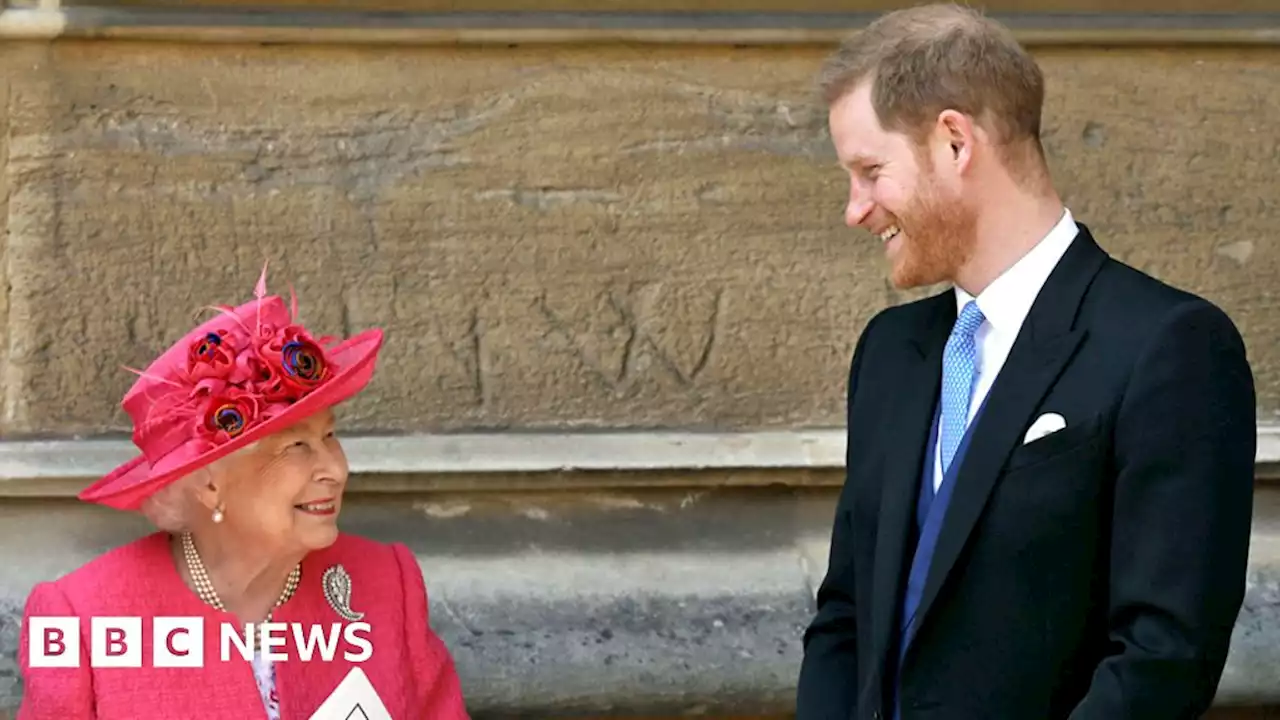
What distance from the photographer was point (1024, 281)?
201 centimetres

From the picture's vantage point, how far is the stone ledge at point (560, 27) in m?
3.19

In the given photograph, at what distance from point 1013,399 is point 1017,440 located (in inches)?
2.0

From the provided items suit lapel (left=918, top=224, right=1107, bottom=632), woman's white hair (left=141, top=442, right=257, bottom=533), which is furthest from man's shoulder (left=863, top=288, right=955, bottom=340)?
woman's white hair (left=141, top=442, right=257, bottom=533)

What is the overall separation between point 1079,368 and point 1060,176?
161 cm

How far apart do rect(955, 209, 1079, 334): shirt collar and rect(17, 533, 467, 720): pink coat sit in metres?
1.00

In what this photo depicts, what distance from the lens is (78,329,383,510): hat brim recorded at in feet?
7.45

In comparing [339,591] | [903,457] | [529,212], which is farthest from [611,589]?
[903,457]

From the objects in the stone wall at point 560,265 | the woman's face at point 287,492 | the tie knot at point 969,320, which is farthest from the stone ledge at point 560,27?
the tie knot at point 969,320

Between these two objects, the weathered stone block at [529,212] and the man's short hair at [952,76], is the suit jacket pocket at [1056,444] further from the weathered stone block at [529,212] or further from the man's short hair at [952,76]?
the weathered stone block at [529,212]

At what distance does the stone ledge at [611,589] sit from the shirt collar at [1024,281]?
1.34 metres

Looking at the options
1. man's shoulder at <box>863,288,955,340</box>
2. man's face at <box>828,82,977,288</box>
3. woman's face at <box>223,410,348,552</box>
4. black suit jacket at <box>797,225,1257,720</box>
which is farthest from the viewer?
woman's face at <box>223,410,348,552</box>

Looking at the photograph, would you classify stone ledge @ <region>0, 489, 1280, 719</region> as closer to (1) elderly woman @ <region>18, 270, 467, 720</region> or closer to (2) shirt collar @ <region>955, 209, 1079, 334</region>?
(1) elderly woman @ <region>18, 270, 467, 720</region>

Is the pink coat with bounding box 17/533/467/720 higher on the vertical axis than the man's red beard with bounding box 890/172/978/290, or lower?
lower

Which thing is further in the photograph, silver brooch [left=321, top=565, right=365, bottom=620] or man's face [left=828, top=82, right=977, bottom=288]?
silver brooch [left=321, top=565, right=365, bottom=620]
